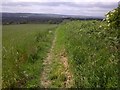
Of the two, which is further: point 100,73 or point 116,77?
point 100,73

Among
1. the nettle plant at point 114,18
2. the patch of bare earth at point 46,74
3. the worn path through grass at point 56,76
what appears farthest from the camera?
the patch of bare earth at point 46,74

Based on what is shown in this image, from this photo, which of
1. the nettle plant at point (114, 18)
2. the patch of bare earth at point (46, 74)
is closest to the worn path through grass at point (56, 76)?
the patch of bare earth at point (46, 74)

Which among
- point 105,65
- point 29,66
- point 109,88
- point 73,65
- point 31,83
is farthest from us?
point 29,66

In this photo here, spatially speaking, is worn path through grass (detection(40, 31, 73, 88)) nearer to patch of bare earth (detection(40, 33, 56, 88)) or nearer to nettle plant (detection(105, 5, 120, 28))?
patch of bare earth (detection(40, 33, 56, 88))

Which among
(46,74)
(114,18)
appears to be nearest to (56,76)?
(46,74)

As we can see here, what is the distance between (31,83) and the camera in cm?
1065

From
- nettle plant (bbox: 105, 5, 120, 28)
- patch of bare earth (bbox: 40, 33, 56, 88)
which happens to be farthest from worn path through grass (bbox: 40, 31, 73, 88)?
nettle plant (bbox: 105, 5, 120, 28)

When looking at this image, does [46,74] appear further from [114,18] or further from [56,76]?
[114,18]

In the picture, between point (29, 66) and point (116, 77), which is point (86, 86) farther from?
point (29, 66)

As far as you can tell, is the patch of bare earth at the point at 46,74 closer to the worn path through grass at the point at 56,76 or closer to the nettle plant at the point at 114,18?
the worn path through grass at the point at 56,76

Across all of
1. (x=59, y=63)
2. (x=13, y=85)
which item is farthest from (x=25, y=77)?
(x=59, y=63)

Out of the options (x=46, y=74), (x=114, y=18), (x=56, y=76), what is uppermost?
(x=114, y=18)

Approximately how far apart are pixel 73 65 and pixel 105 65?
8.29 feet

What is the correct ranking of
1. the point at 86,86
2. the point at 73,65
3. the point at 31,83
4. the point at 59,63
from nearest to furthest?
the point at 86,86, the point at 31,83, the point at 73,65, the point at 59,63
